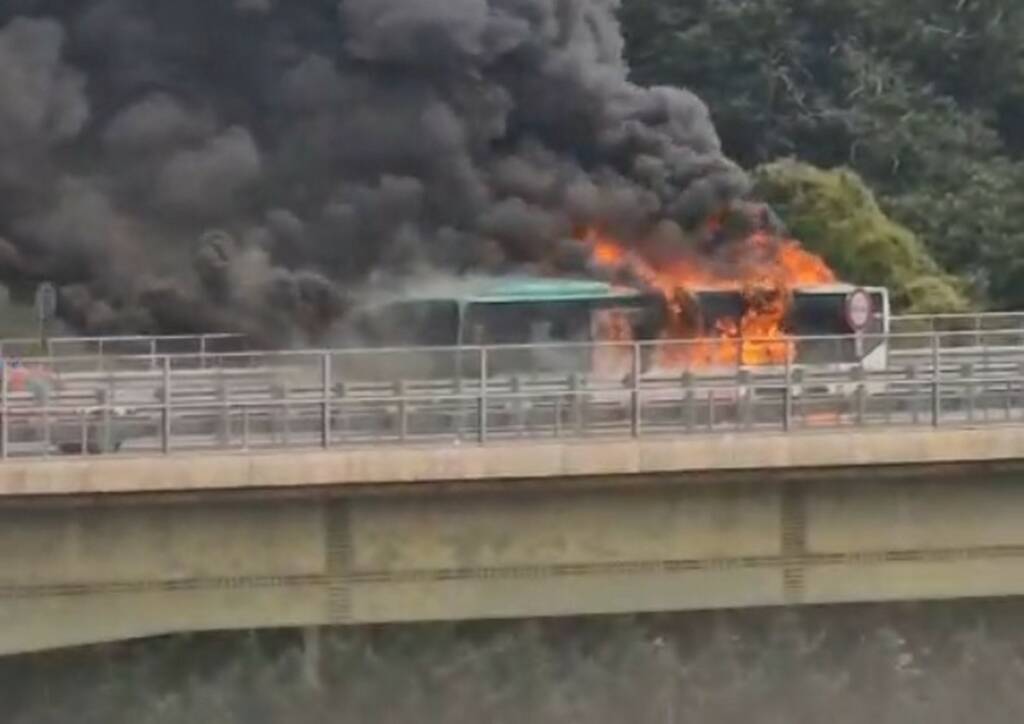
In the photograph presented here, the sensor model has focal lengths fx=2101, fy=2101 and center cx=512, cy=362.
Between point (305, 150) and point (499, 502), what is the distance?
24654 mm

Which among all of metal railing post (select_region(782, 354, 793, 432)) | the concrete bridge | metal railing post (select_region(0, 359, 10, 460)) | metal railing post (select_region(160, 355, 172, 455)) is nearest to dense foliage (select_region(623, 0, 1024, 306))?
metal railing post (select_region(782, 354, 793, 432))

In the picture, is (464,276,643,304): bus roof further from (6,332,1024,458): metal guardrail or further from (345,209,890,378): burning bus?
(6,332,1024,458): metal guardrail

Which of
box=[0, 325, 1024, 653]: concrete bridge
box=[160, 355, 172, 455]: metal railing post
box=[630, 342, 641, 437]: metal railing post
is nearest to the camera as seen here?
box=[0, 325, 1024, 653]: concrete bridge

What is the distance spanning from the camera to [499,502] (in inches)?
698

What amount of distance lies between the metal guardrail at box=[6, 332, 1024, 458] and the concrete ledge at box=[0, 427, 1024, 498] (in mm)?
479

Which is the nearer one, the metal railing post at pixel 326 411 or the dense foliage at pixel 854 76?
the metal railing post at pixel 326 411

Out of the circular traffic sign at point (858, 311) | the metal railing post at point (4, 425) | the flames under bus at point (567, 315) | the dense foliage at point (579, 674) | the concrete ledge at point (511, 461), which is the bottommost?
the dense foliage at point (579, 674)

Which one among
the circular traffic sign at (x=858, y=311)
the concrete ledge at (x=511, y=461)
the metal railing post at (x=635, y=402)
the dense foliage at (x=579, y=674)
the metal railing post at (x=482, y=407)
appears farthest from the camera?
the circular traffic sign at (x=858, y=311)

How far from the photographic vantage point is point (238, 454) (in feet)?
56.6

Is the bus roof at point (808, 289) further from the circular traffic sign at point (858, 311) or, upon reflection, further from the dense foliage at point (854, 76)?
the dense foliage at point (854, 76)

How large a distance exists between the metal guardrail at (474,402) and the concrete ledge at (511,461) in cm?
48

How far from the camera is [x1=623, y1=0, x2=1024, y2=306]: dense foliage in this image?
55719 mm

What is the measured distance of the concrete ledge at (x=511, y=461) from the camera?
16.6m

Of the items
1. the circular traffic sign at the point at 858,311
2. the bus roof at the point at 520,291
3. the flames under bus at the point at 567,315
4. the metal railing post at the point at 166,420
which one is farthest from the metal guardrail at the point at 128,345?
the metal railing post at the point at 166,420
